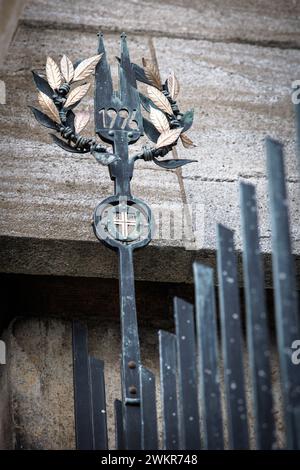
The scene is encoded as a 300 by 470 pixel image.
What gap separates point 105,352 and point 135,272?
0.26 meters

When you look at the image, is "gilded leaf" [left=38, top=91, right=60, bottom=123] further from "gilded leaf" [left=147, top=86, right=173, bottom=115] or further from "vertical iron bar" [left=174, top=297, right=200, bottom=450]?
"vertical iron bar" [left=174, top=297, right=200, bottom=450]

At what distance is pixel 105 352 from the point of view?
423cm

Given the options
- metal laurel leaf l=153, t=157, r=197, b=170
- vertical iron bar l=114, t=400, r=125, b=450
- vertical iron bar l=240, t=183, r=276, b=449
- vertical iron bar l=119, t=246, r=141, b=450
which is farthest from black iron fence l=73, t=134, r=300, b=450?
metal laurel leaf l=153, t=157, r=197, b=170

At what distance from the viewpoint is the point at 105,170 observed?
4.50 m

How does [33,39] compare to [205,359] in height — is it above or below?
above

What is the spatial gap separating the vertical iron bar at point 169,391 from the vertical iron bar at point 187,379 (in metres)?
0.03

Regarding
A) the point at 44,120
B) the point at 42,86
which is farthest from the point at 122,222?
the point at 42,86

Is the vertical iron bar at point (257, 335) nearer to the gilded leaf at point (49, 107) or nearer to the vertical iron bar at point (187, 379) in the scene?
the vertical iron bar at point (187, 379)

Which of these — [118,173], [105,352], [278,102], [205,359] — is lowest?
[205,359]

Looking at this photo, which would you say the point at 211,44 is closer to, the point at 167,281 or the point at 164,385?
the point at 167,281

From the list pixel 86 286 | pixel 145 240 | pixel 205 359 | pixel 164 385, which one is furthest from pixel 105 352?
pixel 205 359

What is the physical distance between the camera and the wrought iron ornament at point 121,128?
151 inches

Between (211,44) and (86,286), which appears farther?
(211,44)

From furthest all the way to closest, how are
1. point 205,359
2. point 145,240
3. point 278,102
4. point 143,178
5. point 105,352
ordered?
point 278,102, point 143,178, point 105,352, point 145,240, point 205,359
